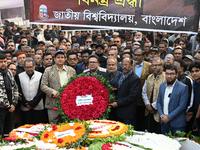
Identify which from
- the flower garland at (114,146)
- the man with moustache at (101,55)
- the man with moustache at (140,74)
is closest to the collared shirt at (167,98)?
the man with moustache at (140,74)

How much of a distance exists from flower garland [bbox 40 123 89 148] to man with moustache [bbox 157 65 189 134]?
69.7 inches

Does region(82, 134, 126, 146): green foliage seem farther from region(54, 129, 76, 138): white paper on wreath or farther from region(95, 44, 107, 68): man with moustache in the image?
region(95, 44, 107, 68): man with moustache

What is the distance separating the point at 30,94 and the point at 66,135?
244cm

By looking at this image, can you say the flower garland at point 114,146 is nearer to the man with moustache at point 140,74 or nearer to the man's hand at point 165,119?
the man's hand at point 165,119

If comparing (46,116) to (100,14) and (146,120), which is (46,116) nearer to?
(146,120)

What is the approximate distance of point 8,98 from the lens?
5.80 m

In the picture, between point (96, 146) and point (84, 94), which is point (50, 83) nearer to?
point (84, 94)

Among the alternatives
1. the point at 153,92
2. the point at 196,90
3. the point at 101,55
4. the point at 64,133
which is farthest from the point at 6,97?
the point at 196,90

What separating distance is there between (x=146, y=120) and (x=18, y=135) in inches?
116

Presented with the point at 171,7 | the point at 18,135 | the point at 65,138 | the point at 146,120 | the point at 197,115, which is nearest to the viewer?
the point at 65,138

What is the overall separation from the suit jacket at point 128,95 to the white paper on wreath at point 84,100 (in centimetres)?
71

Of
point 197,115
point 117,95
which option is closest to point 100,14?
point 117,95

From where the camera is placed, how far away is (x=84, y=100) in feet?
16.5

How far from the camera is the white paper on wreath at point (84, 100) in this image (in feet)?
16.4
